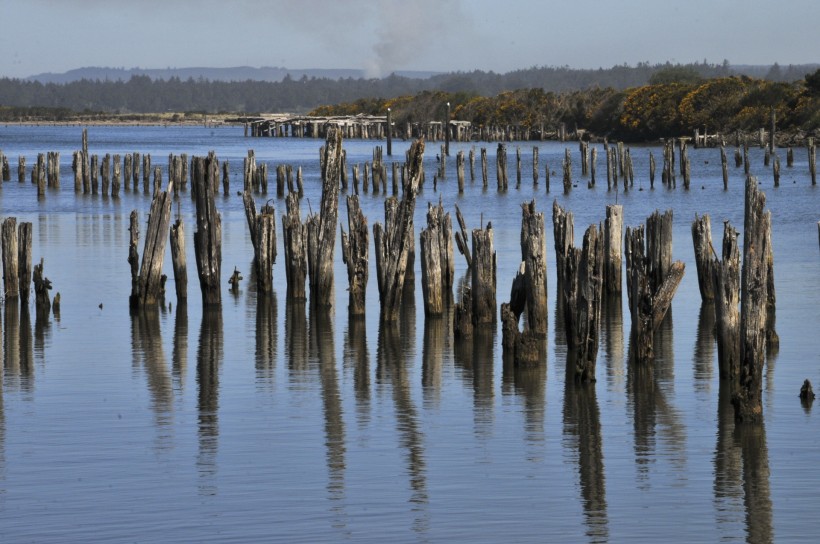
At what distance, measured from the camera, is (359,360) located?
14328 mm

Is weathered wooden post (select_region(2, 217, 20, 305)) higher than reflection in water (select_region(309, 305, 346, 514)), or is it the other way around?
weathered wooden post (select_region(2, 217, 20, 305))

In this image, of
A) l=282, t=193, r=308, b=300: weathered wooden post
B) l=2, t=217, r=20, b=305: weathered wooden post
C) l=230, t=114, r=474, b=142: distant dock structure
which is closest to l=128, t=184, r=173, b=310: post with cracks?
l=2, t=217, r=20, b=305: weathered wooden post

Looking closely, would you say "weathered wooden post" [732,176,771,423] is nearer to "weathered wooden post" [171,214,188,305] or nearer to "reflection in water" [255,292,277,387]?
"reflection in water" [255,292,277,387]

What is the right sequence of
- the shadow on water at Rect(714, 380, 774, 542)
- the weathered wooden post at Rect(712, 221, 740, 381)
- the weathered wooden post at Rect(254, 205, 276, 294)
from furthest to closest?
the weathered wooden post at Rect(254, 205, 276, 294)
the weathered wooden post at Rect(712, 221, 740, 381)
the shadow on water at Rect(714, 380, 774, 542)

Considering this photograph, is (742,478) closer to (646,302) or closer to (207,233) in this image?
(646,302)

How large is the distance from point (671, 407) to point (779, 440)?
138cm

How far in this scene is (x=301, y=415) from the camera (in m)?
11.8

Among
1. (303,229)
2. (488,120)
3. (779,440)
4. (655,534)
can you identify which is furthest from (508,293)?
(488,120)

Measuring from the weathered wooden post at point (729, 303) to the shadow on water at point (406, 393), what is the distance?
2.80m

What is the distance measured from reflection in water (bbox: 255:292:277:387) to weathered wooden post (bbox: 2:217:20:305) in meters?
3.05

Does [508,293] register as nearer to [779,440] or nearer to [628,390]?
[628,390]

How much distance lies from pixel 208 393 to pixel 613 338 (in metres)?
5.00

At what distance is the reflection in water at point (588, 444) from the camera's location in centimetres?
890

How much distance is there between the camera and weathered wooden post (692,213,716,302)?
15562 millimetres
